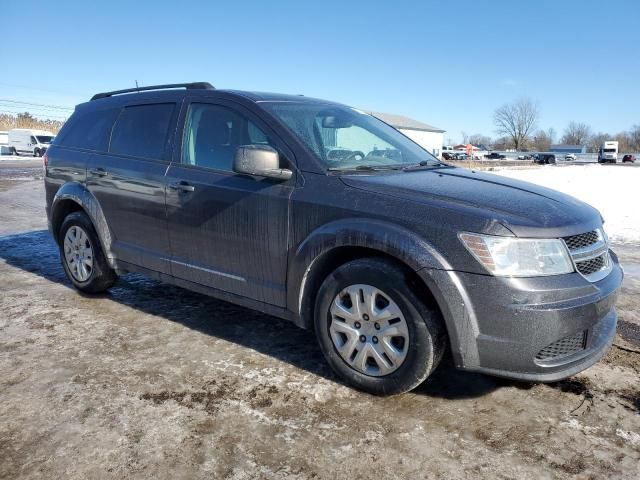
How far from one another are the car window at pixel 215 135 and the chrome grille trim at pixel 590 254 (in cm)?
194

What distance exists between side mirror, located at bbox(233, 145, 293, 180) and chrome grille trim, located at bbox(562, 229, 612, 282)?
168cm

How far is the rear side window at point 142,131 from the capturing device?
411 cm

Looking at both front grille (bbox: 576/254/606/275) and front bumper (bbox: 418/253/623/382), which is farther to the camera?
front grille (bbox: 576/254/606/275)

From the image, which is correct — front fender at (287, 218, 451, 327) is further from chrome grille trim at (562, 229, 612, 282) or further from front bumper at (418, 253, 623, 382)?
chrome grille trim at (562, 229, 612, 282)

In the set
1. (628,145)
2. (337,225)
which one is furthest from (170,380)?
(628,145)

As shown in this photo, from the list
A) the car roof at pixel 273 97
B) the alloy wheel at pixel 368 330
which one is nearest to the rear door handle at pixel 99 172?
the car roof at pixel 273 97

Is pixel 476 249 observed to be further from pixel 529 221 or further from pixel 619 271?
pixel 619 271

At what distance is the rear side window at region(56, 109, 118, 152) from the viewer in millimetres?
4664

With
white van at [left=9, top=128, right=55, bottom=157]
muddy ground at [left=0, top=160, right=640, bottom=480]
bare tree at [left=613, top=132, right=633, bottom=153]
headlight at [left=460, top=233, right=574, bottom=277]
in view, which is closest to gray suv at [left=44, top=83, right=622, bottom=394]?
headlight at [left=460, top=233, right=574, bottom=277]

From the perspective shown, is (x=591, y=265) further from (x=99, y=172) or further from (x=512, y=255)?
(x=99, y=172)

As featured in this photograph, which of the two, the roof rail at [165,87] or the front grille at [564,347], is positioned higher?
the roof rail at [165,87]

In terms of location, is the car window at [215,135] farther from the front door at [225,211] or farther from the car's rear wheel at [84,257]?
the car's rear wheel at [84,257]

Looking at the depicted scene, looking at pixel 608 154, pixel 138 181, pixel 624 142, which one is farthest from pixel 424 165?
pixel 624 142

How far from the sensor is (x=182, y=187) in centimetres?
376
